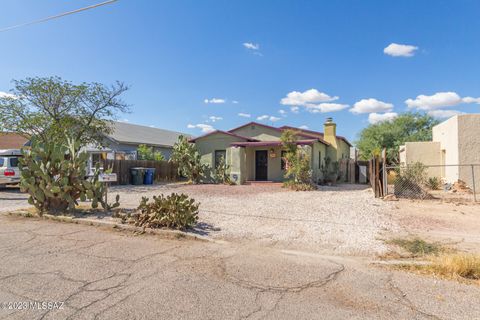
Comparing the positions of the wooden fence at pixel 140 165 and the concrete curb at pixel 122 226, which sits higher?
the wooden fence at pixel 140 165

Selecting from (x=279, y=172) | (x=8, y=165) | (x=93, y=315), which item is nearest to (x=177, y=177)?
(x=279, y=172)

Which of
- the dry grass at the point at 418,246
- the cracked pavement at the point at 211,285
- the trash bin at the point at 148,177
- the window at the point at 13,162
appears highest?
the window at the point at 13,162

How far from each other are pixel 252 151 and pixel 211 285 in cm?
1595

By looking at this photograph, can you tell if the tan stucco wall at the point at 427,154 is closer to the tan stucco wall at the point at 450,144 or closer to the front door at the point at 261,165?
the tan stucco wall at the point at 450,144

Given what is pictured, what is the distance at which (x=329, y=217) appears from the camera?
7.85m

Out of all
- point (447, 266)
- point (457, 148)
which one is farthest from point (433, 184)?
point (447, 266)

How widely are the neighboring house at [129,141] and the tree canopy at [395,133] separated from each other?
78.7ft

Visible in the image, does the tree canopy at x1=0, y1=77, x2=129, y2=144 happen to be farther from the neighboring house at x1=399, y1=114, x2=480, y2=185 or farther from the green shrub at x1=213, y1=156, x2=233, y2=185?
the neighboring house at x1=399, y1=114, x2=480, y2=185

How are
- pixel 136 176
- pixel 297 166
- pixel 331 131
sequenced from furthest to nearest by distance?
1. pixel 331 131
2. pixel 136 176
3. pixel 297 166

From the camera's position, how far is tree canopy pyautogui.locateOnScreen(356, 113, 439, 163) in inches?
1366

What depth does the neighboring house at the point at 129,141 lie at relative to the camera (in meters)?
23.1

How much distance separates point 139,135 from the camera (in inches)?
1125

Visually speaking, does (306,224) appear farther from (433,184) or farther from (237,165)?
(433,184)

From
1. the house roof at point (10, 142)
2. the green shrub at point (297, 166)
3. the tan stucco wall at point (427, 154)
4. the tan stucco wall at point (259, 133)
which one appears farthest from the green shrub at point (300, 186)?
the house roof at point (10, 142)
